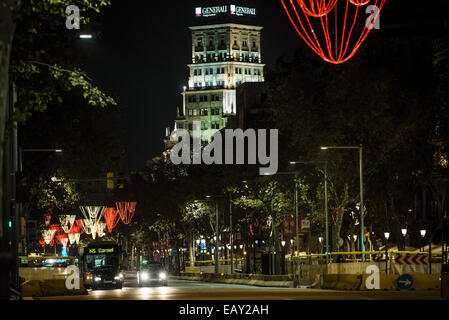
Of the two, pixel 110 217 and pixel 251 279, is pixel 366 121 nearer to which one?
pixel 251 279

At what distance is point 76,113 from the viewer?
50.2m

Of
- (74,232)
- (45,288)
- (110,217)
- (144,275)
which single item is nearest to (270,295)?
(45,288)

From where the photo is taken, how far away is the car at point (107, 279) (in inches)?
2429

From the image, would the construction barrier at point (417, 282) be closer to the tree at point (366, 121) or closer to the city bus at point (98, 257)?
the tree at point (366, 121)

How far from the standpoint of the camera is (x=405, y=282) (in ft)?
141

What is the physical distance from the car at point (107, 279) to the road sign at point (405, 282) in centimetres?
2359

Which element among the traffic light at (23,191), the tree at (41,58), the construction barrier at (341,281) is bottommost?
the construction barrier at (341,281)

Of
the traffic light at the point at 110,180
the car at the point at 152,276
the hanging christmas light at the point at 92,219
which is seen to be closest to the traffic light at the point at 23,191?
the traffic light at the point at 110,180

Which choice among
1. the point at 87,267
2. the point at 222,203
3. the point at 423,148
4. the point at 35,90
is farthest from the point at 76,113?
the point at 222,203

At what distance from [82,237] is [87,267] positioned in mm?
123695

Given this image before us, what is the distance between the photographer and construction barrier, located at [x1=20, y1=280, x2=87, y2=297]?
43.7 metres

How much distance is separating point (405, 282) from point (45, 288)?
1621 centimetres

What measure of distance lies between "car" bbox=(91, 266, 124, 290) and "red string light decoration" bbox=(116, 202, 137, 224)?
6346 cm
